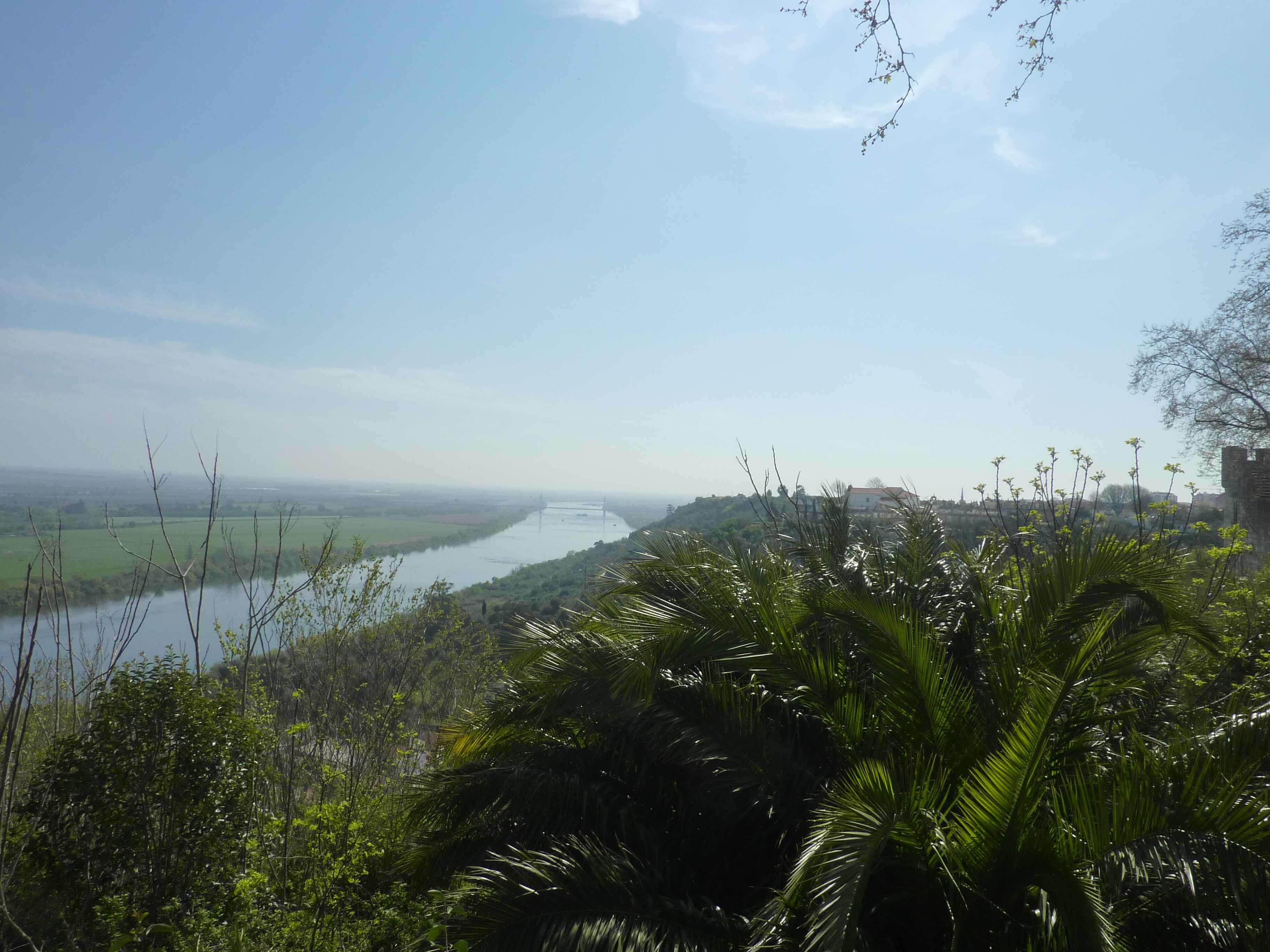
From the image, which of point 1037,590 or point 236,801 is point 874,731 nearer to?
point 1037,590

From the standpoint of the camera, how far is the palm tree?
2.43 meters

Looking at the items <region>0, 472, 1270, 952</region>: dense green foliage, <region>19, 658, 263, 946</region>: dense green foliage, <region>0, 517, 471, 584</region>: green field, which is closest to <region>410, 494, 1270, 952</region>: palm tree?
<region>0, 472, 1270, 952</region>: dense green foliage

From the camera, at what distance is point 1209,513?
7.85 m

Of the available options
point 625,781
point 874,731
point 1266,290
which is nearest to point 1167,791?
point 874,731

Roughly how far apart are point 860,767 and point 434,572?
16.7 metres

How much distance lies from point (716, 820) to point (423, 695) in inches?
418

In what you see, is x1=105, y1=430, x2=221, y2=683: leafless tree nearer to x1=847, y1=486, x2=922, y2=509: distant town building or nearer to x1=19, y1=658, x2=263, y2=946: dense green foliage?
x1=19, y1=658, x2=263, y2=946: dense green foliage

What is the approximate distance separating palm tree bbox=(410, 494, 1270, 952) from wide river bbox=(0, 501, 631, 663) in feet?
8.88

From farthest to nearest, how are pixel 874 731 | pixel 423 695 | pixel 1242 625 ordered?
pixel 423 695 → pixel 1242 625 → pixel 874 731


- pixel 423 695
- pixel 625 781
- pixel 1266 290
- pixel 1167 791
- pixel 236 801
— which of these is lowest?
pixel 423 695

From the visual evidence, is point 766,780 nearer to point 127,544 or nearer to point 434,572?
point 127,544

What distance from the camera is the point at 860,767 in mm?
2658

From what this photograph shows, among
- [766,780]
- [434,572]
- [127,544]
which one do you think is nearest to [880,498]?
[766,780]

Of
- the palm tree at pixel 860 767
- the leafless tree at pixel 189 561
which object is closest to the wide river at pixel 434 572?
the leafless tree at pixel 189 561
